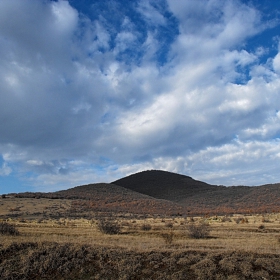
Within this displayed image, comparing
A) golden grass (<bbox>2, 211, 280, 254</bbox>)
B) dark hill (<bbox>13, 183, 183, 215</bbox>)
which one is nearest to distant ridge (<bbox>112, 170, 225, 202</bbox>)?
dark hill (<bbox>13, 183, 183, 215</bbox>)

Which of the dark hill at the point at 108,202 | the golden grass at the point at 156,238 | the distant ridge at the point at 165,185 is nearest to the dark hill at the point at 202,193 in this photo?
the distant ridge at the point at 165,185

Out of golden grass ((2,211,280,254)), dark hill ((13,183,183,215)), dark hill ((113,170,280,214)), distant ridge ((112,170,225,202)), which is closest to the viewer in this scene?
golden grass ((2,211,280,254))

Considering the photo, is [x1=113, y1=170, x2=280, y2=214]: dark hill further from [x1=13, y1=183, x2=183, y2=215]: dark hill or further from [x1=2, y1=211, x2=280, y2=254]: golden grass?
[x1=2, y1=211, x2=280, y2=254]: golden grass

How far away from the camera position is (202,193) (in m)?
118

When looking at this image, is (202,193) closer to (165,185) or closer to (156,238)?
(165,185)

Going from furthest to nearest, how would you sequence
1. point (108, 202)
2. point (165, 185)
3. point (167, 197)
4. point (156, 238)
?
point (165, 185)
point (167, 197)
point (108, 202)
point (156, 238)

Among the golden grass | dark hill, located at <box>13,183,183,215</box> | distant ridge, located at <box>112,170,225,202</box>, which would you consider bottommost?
the golden grass

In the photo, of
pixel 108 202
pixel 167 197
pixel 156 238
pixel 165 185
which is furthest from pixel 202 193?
pixel 156 238

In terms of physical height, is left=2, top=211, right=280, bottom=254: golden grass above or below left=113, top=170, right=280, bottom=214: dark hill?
below

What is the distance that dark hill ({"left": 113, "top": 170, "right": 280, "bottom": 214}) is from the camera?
78.2 meters

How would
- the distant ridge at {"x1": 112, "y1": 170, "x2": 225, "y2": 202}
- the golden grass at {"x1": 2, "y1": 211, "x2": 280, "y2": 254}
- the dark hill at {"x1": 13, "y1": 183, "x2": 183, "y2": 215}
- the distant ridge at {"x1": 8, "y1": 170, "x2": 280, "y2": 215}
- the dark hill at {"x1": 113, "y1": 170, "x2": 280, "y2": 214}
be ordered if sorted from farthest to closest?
1. the distant ridge at {"x1": 112, "y1": 170, "x2": 225, "y2": 202}
2. the dark hill at {"x1": 113, "y1": 170, "x2": 280, "y2": 214}
3. the distant ridge at {"x1": 8, "y1": 170, "x2": 280, "y2": 215}
4. the dark hill at {"x1": 13, "y1": 183, "x2": 183, "y2": 215}
5. the golden grass at {"x1": 2, "y1": 211, "x2": 280, "y2": 254}

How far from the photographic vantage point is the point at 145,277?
1192cm

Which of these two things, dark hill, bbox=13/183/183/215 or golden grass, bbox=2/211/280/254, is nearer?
golden grass, bbox=2/211/280/254

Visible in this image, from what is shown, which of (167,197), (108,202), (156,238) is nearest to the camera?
(156,238)
